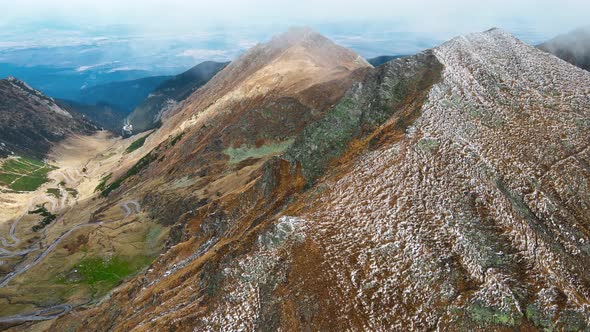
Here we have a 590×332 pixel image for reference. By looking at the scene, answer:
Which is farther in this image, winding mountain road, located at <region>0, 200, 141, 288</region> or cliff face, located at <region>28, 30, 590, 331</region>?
winding mountain road, located at <region>0, 200, 141, 288</region>

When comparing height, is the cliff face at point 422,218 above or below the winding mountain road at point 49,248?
above

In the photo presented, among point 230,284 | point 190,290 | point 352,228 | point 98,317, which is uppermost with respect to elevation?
point 352,228

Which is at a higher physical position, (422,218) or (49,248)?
(422,218)

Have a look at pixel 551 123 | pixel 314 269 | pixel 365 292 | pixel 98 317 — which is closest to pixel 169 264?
pixel 98 317

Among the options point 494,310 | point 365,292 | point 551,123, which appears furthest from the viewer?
point 551,123

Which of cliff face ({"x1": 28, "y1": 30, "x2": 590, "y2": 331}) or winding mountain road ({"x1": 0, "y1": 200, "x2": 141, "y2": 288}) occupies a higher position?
cliff face ({"x1": 28, "y1": 30, "x2": 590, "y2": 331})

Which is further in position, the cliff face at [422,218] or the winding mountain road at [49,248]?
the winding mountain road at [49,248]

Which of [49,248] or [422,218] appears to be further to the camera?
[49,248]

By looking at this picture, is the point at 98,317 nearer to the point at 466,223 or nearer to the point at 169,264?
the point at 169,264
